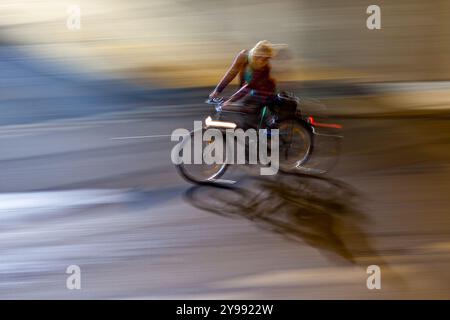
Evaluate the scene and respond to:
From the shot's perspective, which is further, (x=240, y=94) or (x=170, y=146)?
(x=170, y=146)

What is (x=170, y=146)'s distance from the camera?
5.49m

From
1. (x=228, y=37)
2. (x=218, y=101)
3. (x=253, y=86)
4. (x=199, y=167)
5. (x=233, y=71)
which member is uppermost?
(x=228, y=37)

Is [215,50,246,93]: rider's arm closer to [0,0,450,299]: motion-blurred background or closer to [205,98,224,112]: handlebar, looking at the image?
[205,98,224,112]: handlebar

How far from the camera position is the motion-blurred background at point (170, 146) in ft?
12.3

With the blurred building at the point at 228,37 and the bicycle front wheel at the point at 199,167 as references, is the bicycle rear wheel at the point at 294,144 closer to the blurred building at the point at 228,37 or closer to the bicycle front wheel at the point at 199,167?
the bicycle front wheel at the point at 199,167

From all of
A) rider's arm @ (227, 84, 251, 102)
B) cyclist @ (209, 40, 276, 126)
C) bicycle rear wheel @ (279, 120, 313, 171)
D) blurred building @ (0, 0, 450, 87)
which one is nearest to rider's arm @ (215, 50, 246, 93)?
cyclist @ (209, 40, 276, 126)

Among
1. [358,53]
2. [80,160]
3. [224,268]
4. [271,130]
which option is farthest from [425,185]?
[80,160]

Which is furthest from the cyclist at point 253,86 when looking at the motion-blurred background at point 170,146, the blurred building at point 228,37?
the blurred building at point 228,37

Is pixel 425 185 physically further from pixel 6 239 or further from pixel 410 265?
pixel 6 239

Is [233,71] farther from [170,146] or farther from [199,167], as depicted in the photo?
[170,146]

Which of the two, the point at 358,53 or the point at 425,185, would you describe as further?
the point at 358,53

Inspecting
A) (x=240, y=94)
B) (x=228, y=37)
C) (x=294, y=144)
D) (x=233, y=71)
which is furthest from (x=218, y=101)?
(x=228, y=37)

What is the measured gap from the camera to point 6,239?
4.12 meters

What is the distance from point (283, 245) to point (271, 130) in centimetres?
118
